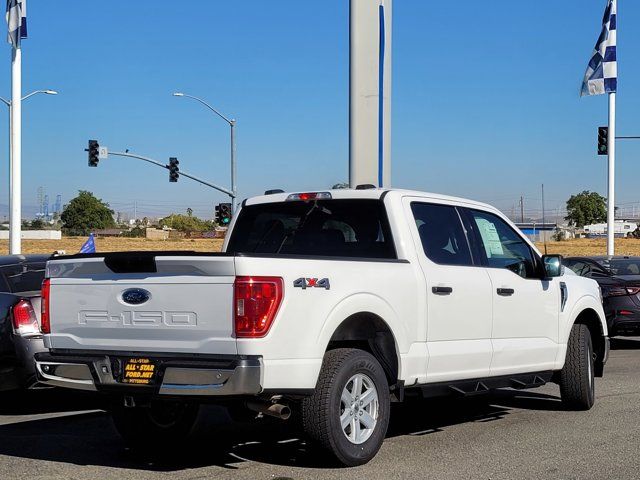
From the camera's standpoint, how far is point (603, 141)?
31.9 m

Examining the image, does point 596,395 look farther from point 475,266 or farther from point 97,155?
point 97,155

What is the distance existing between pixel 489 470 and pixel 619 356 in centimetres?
880

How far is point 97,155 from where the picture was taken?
44.3 metres

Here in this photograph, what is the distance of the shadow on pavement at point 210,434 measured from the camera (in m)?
6.80

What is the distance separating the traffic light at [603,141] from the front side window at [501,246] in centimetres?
2480

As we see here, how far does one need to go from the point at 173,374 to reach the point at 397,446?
7.41 ft

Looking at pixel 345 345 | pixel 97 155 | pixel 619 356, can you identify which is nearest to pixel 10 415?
pixel 345 345

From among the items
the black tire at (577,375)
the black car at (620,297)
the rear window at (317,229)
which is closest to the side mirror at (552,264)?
the black tire at (577,375)

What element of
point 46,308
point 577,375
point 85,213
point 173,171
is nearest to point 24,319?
point 46,308

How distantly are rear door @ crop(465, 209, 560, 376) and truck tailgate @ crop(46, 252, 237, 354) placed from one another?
9.43 feet

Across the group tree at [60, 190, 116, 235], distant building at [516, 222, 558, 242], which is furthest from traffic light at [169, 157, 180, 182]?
tree at [60, 190, 116, 235]

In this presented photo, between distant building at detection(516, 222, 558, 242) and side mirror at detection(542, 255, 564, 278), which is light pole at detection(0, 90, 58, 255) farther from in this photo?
side mirror at detection(542, 255, 564, 278)

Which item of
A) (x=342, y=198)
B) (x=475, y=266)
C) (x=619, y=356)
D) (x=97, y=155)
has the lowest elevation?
(x=619, y=356)

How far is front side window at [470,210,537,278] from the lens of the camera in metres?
8.05
